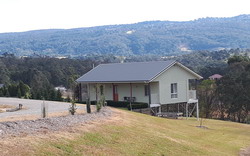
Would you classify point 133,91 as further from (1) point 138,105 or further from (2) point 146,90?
(1) point 138,105

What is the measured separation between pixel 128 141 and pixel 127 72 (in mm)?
22530

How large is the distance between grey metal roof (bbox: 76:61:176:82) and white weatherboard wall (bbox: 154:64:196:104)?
84 centimetres

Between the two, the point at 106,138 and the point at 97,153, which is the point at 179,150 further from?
the point at 97,153

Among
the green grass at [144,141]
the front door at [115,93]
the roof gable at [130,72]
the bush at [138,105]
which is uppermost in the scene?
the roof gable at [130,72]

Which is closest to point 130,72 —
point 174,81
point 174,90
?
point 174,81

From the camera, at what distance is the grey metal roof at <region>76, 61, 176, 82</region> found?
125ft

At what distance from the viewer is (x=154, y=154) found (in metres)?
17.8

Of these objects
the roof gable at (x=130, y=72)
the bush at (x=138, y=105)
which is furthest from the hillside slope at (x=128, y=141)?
the roof gable at (x=130, y=72)

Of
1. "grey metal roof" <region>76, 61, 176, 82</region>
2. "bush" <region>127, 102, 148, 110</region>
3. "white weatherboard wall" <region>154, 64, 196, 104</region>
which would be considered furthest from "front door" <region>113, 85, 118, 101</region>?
"white weatherboard wall" <region>154, 64, 196, 104</region>

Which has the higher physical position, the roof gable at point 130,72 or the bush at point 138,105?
the roof gable at point 130,72

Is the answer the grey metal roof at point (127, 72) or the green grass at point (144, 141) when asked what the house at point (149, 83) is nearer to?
the grey metal roof at point (127, 72)

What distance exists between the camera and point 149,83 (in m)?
38.2

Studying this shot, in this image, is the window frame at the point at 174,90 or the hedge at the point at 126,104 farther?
the window frame at the point at 174,90

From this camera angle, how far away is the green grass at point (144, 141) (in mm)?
15859
